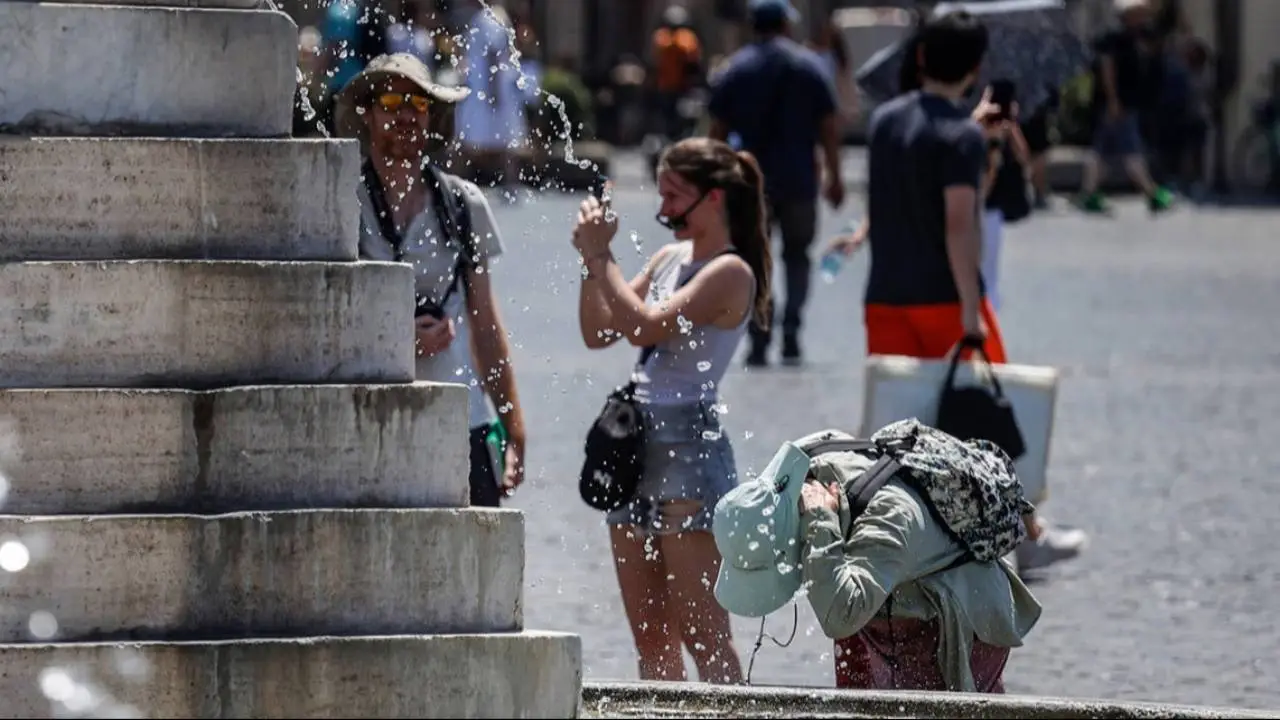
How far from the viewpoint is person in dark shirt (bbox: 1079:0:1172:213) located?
102 feet

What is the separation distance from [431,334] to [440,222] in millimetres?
261

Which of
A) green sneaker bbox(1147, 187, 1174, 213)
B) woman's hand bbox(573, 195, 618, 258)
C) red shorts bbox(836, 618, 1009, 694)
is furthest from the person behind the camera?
green sneaker bbox(1147, 187, 1174, 213)

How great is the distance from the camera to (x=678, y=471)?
7176 millimetres

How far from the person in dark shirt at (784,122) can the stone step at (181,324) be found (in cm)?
1028

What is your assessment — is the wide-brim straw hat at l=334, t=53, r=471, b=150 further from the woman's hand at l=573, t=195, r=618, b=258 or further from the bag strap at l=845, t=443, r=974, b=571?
the bag strap at l=845, t=443, r=974, b=571

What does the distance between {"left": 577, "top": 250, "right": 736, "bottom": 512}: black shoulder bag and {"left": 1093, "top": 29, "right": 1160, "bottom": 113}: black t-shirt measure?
2441cm

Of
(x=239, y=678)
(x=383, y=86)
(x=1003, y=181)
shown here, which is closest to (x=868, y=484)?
(x=239, y=678)

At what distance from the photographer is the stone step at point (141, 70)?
5512 mm

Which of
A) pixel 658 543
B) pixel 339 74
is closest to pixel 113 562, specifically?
pixel 658 543

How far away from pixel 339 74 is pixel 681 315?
5.32 metres

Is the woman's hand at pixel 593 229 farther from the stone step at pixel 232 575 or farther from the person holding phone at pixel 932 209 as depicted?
the person holding phone at pixel 932 209

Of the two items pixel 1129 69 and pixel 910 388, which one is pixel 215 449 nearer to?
pixel 910 388

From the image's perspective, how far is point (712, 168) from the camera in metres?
7.36

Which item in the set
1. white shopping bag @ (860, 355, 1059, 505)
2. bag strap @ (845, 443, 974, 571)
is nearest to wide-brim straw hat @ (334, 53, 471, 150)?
bag strap @ (845, 443, 974, 571)
